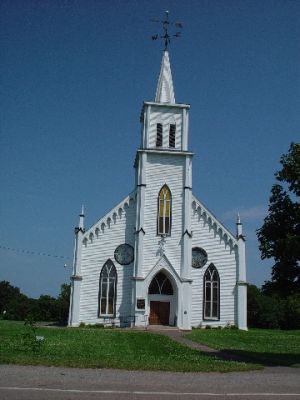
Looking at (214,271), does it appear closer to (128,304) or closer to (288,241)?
(128,304)

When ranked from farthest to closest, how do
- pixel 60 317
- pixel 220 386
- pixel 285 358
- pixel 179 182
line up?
1. pixel 60 317
2. pixel 179 182
3. pixel 285 358
4. pixel 220 386

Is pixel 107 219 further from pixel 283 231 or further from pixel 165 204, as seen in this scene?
pixel 283 231

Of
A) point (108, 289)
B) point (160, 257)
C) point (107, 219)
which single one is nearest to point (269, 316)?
point (160, 257)

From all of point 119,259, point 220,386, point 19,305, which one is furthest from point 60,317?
point 220,386

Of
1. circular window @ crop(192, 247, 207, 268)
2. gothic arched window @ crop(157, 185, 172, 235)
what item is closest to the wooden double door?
circular window @ crop(192, 247, 207, 268)

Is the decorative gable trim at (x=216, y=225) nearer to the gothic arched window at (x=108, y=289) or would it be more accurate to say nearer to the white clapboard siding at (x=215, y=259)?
the white clapboard siding at (x=215, y=259)

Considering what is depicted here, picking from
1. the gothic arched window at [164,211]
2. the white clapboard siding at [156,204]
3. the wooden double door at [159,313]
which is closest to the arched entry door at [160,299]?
the wooden double door at [159,313]

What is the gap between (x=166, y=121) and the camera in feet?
150

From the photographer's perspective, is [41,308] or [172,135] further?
[41,308]

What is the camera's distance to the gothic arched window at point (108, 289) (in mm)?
41344

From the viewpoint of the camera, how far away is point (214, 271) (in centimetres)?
4309

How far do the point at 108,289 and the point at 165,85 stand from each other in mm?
20227

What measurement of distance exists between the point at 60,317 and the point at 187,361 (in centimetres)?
5394

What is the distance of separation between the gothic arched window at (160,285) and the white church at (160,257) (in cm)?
8
